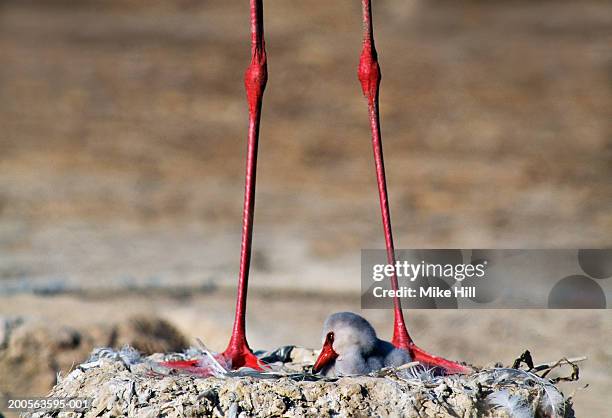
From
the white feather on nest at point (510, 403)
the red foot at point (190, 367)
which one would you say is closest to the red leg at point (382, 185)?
the white feather on nest at point (510, 403)

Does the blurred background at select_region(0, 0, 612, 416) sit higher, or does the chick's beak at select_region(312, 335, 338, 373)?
the blurred background at select_region(0, 0, 612, 416)

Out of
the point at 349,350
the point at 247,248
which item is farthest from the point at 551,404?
the point at 247,248

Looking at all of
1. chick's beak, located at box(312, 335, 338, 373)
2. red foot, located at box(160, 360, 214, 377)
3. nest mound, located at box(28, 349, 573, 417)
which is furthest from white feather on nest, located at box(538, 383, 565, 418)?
red foot, located at box(160, 360, 214, 377)

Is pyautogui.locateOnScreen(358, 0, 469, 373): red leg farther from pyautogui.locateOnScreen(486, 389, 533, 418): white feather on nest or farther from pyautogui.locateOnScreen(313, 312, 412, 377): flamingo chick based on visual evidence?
pyautogui.locateOnScreen(486, 389, 533, 418): white feather on nest

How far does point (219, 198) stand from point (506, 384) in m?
4.73

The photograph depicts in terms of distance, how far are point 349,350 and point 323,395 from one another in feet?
1.24

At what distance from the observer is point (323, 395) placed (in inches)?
142

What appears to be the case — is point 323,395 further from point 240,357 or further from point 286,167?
point 286,167

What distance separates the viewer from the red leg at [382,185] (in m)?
4.18

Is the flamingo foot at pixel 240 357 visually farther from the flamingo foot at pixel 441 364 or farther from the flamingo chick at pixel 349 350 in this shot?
the flamingo foot at pixel 441 364

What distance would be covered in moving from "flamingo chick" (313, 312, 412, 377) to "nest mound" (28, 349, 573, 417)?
0.54 ft

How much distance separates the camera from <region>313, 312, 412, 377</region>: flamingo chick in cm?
394

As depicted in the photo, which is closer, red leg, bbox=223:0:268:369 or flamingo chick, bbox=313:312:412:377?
flamingo chick, bbox=313:312:412:377

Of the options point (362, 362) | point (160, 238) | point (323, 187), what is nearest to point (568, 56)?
point (323, 187)
